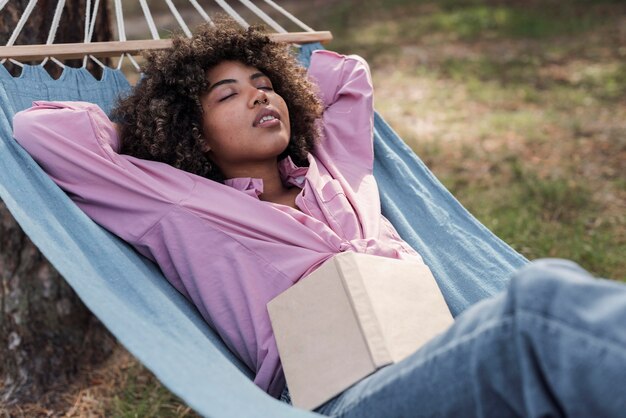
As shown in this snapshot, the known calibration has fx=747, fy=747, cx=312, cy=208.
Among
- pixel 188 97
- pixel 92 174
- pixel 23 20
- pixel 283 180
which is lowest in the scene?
pixel 283 180

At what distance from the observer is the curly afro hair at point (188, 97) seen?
1.93 meters

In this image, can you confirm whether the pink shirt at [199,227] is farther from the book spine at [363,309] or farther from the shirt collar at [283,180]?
the book spine at [363,309]

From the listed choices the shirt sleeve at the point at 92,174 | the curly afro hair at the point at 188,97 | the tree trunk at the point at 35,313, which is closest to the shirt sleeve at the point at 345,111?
the curly afro hair at the point at 188,97

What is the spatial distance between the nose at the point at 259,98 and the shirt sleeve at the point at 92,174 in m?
0.32

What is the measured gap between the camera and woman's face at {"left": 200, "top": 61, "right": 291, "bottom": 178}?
191cm

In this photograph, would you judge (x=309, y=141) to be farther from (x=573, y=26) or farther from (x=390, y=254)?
(x=573, y=26)

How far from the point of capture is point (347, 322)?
4.99 feet

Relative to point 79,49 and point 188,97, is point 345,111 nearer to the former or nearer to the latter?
point 188,97

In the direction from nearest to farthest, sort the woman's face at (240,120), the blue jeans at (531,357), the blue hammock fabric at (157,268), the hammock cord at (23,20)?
the blue jeans at (531,357) < the blue hammock fabric at (157,268) < the woman's face at (240,120) < the hammock cord at (23,20)

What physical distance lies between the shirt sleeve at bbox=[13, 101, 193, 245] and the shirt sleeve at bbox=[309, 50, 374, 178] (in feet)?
1.95

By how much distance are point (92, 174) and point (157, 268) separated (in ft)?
0.88

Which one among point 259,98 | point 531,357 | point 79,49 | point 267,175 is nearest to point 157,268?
point 267,175

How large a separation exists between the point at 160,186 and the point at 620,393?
1.11m

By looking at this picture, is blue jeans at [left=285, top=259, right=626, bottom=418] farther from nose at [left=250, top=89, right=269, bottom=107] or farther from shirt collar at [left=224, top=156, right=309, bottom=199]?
nose at [left=250, top=89, right=269, bottom=107]
